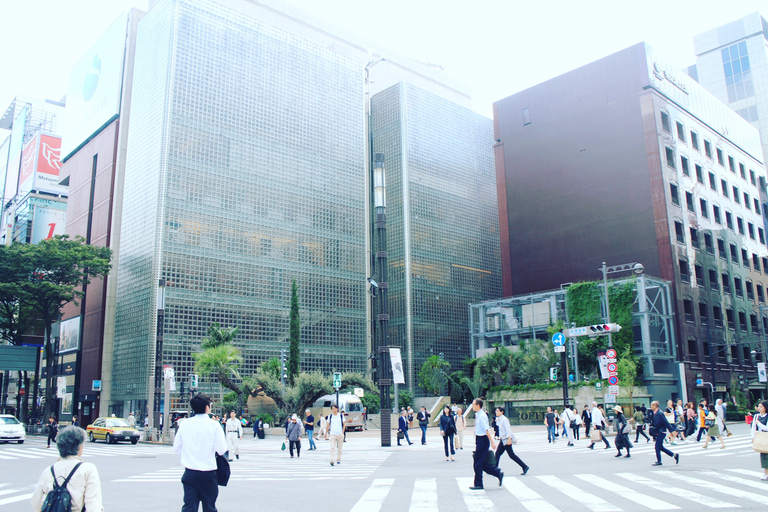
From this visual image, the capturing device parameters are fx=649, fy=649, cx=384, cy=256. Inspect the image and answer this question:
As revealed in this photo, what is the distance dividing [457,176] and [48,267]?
4173 cm

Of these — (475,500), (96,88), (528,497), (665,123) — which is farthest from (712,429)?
(96,88)

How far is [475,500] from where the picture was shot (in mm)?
11156

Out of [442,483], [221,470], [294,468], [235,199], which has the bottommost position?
[294,468]

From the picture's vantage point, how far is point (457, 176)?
72438 mm

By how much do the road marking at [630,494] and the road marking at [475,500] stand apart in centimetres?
241

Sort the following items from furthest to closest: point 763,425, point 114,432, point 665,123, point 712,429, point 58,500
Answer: point 665,123 < point 114,432 < point 712,429 < point 763,425 < point 58,500

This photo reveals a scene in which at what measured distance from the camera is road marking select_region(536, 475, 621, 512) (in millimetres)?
10141

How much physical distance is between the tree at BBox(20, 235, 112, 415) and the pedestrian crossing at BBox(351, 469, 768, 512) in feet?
153

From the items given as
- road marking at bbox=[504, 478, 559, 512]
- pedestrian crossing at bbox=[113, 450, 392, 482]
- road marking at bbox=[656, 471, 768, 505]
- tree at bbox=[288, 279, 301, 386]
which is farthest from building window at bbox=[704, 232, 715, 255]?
road marking at bbox=[504, 478, 559, 512]

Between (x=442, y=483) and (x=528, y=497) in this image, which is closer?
(x=528, y=497)

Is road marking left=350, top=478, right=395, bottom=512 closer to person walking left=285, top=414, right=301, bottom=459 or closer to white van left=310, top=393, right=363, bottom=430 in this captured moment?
person walking left=285, top=414, right=301, bottom=459

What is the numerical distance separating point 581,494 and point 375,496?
3.74m

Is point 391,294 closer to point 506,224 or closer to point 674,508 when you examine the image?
point 506,224

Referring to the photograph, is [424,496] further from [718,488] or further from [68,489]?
[68,489]
